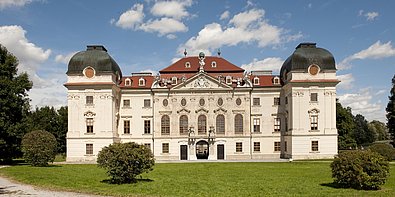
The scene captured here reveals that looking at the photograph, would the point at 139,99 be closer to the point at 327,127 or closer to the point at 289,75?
the point at 289,75

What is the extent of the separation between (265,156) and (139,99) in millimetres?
18906

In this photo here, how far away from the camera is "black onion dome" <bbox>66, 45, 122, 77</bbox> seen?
5322 centimetres

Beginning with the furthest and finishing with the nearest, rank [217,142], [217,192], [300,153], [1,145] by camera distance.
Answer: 1. [217,142]
2. [300,153]
3. [1,145]
4. [217,192]

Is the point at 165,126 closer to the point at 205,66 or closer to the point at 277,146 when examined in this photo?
the point at 205,66

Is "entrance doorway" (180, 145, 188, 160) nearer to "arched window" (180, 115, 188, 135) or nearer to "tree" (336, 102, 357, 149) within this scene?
"arched window" (180, 115, 188, 135)

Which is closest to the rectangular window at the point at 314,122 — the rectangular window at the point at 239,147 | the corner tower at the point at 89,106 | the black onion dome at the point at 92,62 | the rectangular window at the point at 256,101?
the rectangular window at the point at 256,101

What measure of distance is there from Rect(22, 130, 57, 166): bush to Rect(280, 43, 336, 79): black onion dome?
30431mm

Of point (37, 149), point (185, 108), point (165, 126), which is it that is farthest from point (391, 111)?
point (37, 149)

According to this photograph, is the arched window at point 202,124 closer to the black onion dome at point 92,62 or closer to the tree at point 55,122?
the black onion dome at point 92,62

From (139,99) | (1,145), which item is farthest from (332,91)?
(1,145)

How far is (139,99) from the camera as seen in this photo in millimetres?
57344

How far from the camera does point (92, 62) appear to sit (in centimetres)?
5350

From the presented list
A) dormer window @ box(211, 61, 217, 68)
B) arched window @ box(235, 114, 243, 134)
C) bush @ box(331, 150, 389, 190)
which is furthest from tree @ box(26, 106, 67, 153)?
bush @ box(331, 150, 389, 190)

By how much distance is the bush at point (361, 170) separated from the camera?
795 inches
